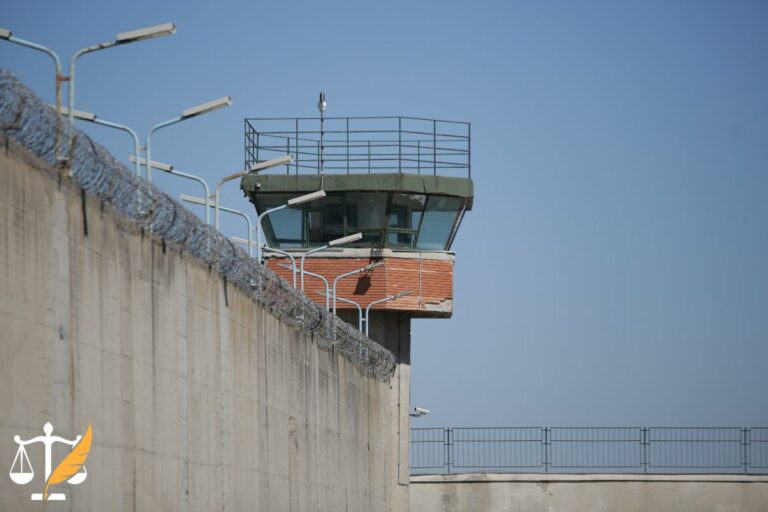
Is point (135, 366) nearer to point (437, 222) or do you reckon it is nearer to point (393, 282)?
point (393, 282)

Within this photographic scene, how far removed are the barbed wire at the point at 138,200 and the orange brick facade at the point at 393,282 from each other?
48.7ft

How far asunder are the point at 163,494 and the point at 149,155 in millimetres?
4917

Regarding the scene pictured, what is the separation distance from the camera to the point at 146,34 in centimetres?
1870

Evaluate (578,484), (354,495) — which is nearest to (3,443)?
(354,495)

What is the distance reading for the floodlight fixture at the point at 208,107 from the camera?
22.3m

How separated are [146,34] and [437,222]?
28968 millimetres

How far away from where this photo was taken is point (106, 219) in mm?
17125

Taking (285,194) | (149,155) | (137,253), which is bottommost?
(137,253)

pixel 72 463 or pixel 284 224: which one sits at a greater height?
pixel 284 224

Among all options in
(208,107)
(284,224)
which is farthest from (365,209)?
(208,107)

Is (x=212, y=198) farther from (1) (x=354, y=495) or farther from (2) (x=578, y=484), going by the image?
(2) (x=578, y=484)

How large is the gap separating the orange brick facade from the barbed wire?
14856 millimetres

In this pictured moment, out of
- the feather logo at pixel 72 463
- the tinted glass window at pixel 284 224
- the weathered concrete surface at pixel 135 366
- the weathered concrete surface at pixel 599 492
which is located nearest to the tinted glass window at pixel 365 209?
the tinted glass window at pixel 284 224

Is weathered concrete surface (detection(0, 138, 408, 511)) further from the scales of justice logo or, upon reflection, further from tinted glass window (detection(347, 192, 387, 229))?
tinted glass window (detection(347, 192, 387, 229))
